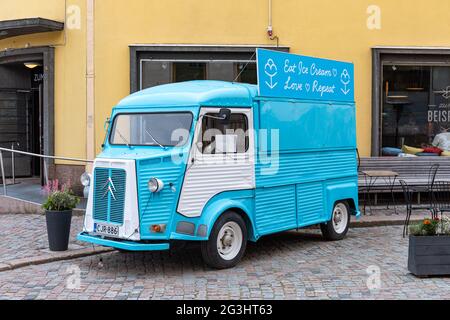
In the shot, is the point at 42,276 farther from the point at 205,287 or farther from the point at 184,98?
the point at 184,98

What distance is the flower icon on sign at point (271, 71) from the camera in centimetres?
855

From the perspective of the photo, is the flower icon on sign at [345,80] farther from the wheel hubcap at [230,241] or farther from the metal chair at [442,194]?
the metal chair at [442,194]

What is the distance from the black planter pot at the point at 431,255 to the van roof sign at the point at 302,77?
294 cm

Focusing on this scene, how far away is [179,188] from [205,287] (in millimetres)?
1287

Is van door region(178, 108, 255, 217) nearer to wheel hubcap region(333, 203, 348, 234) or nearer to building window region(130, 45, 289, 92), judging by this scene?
wheel hubcap region(333, 203, 348, 234)

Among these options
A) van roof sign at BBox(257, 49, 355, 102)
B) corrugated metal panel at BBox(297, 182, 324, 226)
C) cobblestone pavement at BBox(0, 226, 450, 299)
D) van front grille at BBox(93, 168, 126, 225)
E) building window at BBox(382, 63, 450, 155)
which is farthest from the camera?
building window at BBox(382, 63, 450, 155)

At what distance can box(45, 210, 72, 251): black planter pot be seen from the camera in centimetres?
871

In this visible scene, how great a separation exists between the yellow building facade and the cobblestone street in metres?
4.55

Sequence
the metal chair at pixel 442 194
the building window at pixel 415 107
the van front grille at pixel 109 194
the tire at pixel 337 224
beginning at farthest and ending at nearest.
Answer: the building window at pixel 415 107 < the metal chair at pixel 442 194 < the tire at pixel 337 224 < the van front grille at pixel 109 194

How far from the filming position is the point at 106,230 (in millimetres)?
7629

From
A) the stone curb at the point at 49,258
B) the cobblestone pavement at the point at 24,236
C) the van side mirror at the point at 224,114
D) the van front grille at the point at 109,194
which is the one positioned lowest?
the stone curb at the point at 49,258

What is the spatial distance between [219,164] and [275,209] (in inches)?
50.2

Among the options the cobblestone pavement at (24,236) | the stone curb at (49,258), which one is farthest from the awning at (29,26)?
the stone curb at (49,258)

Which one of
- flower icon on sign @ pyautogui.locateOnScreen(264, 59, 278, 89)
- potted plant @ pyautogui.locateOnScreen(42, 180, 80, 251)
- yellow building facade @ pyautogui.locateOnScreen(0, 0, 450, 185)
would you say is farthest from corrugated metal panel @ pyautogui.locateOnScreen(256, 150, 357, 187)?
yellow building facade @ pyautogui.locateOnScreen(0, 0, 450, 185)
